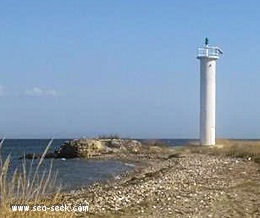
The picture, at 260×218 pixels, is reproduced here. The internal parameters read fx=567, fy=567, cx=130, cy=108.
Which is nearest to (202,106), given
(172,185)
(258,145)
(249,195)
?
(258,145)

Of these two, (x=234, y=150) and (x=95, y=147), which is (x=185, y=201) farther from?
(x=95, y=147)

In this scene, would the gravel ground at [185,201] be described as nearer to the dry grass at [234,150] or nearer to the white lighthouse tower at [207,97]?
the dry grass at [234,150]

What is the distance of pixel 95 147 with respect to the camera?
59344mm

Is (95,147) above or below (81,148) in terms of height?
above

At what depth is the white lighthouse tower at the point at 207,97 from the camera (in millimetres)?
45344

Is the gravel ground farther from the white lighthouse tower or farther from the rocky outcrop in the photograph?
the rocky outcrop

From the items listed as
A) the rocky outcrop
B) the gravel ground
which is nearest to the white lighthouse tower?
the rocky outcrop

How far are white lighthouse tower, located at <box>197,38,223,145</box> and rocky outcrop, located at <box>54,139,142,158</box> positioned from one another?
14.7 meters

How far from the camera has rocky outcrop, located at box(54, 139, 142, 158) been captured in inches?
2315

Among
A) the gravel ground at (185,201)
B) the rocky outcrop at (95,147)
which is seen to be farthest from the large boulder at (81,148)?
the gravel ground at (185,201)

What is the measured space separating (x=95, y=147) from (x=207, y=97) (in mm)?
17688

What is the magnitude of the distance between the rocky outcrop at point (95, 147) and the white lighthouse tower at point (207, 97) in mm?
14666

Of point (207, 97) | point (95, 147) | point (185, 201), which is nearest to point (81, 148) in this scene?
point (95, 147)

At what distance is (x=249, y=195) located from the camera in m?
16.1
